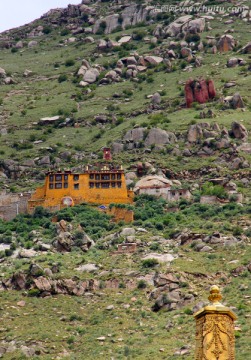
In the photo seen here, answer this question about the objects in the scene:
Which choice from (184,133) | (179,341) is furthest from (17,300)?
(184,133)

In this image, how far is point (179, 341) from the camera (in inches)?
2234

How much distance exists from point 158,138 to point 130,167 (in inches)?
281

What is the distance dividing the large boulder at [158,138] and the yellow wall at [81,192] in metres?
13.4

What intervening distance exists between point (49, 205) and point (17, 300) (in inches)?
910

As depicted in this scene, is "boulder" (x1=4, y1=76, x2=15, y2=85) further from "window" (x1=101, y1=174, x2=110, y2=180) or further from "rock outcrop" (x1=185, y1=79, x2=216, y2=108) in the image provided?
"window" (x1=101, y1=174, x2=110, y2=180)

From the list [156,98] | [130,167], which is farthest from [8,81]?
[130,167]

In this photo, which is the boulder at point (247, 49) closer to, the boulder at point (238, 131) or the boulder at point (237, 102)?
the boulder at point (237, 102)

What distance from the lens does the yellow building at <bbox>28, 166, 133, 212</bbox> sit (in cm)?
8894

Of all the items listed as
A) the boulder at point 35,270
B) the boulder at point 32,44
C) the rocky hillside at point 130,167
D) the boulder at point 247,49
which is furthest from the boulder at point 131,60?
the boulder at point 35,270

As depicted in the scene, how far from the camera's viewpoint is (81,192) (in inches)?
3526

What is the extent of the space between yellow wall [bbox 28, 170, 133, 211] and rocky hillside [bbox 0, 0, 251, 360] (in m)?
1.29

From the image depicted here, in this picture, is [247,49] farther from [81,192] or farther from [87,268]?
[87,268]

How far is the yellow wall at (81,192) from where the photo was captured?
88938 millimetres

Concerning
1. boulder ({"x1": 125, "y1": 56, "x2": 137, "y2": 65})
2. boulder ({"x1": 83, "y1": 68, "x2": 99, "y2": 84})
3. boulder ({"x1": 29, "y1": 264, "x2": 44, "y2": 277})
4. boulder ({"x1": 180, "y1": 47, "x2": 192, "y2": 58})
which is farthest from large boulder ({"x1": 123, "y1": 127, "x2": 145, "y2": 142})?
boulder ({"x1": 29, "y1": 264, "x2": 44, "y2": 277})
